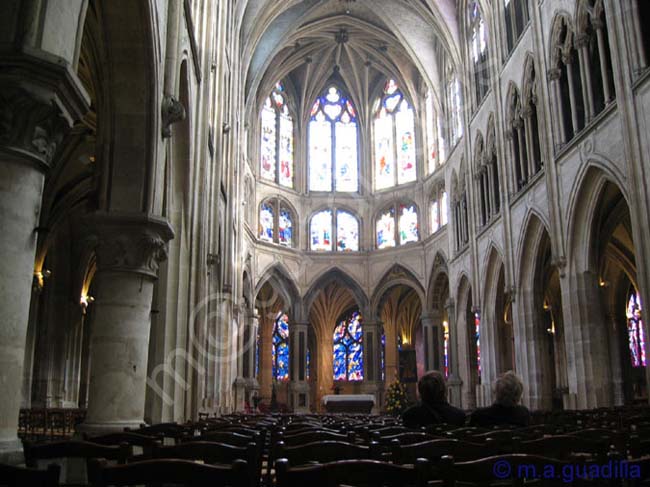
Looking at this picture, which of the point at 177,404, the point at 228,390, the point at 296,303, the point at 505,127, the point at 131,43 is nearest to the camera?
the point at 131,43

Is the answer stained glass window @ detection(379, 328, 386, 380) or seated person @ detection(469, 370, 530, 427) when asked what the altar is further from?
seated person @ detection(469, 370, 530, 427)

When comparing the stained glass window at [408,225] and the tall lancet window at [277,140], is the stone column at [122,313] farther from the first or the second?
the stained glass window at [408,225]

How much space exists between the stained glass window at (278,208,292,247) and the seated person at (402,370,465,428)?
32.1 metres

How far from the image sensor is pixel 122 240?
909 cm

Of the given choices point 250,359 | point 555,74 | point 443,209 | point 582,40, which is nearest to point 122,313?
point 582,40

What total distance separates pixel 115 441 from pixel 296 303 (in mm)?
34179

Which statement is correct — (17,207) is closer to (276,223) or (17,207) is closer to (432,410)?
(432,410)

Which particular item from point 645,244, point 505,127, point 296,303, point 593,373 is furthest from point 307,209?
point 645,244

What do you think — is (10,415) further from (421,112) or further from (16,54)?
(421,112)

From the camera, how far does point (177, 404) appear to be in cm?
1316

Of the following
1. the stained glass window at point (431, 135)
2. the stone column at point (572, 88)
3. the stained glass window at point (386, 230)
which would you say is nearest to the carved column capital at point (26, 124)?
the stone column at point (572, 88)

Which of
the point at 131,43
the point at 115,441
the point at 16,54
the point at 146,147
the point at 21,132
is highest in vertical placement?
the point at 131,43

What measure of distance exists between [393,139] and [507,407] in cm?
3529

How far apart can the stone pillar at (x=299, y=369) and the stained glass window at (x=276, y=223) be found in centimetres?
502
